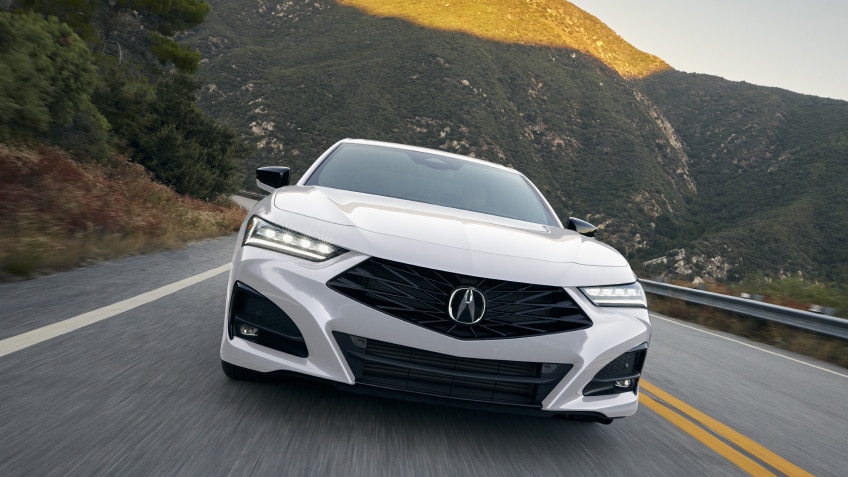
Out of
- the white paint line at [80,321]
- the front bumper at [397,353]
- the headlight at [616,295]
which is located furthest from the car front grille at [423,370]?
the white paint line at [80,321]

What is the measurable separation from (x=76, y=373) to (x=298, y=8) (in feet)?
280

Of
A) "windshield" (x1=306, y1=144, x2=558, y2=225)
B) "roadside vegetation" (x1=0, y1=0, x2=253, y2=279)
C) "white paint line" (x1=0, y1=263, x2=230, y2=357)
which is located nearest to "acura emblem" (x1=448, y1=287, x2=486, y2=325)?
"windshield" (x1=306, y1=144, x2=558, y2=225)

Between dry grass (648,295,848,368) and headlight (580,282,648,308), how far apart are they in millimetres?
6691

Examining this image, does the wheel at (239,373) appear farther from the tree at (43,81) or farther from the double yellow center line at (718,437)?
the tree at (43,81)

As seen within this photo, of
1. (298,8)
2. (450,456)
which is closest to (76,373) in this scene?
(450,456)

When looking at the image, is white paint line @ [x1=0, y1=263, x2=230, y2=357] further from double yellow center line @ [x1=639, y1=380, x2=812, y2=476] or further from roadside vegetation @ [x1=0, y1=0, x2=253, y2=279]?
double yellow center line @ [x1=639, y1=380, x2=812, y2=476]

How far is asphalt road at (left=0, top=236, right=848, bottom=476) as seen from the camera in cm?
252

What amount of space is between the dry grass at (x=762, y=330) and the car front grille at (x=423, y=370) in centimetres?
761

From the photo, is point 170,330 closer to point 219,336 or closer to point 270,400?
point 219,336

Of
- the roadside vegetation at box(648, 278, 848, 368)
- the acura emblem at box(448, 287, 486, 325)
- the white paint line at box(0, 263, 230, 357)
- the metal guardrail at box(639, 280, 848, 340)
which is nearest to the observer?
the acura emblem at box(448, 287, 486, 325)

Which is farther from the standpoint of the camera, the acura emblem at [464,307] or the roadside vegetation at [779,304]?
the roadside vegetation at [779,304]

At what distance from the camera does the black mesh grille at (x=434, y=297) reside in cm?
286

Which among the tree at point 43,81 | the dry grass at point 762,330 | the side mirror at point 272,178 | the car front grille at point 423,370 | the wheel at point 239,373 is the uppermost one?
the tree at point 43,81

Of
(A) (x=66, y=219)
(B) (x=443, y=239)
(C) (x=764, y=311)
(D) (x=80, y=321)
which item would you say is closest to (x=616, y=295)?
(B) (x=443, y=239)
